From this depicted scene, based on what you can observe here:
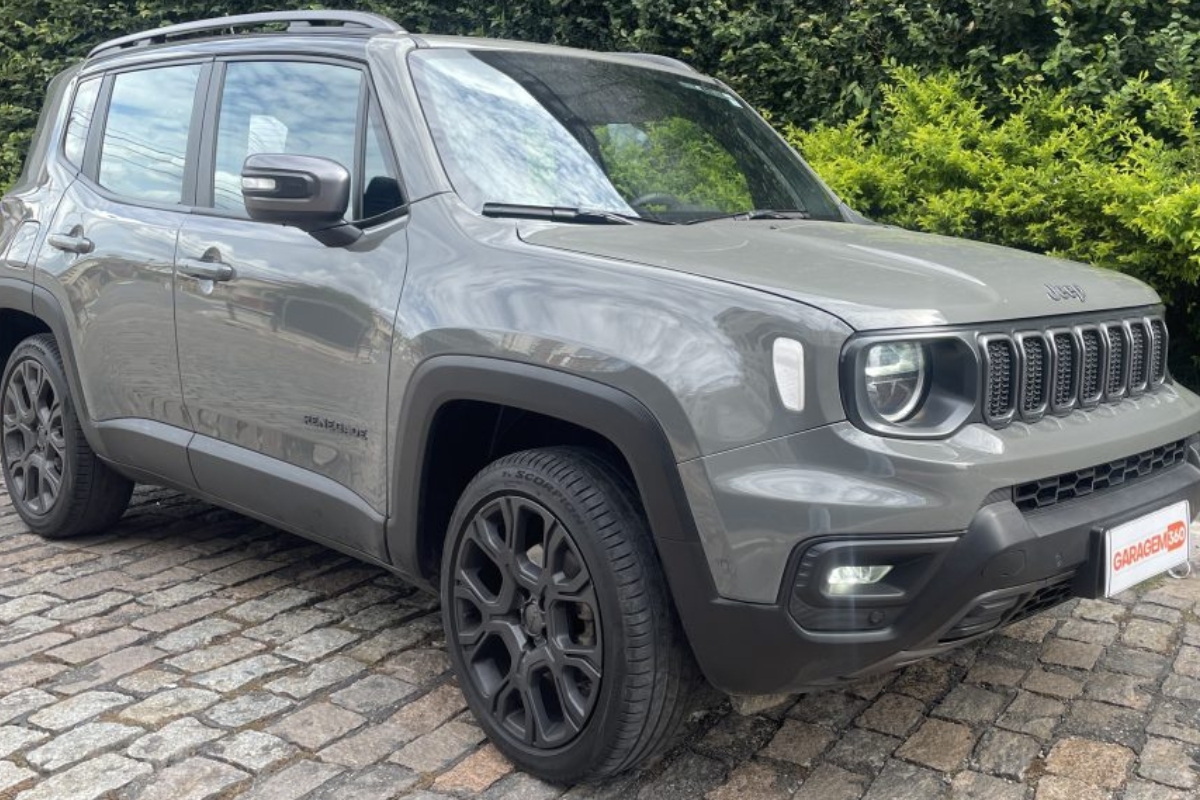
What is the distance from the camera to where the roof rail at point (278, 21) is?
3605mm

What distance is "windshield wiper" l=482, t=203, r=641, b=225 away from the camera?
309 centimetres

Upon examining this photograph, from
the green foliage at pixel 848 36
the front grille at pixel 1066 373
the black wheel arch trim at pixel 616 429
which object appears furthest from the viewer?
the green foliage at pixel 848 36

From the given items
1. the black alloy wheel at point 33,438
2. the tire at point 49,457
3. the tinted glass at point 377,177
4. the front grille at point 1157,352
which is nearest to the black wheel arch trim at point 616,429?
the tinted glass at point 377,177

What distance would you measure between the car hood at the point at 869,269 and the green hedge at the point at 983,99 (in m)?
2.19

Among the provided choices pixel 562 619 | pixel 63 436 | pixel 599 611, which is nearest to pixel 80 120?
pixel 63 436

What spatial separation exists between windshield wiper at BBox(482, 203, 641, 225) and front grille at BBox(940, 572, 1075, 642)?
4.46 ft

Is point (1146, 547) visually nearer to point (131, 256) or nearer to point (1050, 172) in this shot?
point (1050, 172)

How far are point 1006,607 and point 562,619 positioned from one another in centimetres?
100

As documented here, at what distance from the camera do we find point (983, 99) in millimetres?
6141

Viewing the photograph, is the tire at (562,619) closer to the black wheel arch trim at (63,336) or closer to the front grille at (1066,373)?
the front grille at (1066,373)

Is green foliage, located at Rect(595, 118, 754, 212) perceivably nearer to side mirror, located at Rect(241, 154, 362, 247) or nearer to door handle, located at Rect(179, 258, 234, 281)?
side mirror, located at Rect(241, 154, 362, 247)

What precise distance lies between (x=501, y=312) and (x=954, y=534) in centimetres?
117

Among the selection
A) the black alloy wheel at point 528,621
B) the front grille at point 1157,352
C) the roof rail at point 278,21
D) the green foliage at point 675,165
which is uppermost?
the roof rail at point 278,21

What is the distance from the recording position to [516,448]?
319 centimetres
